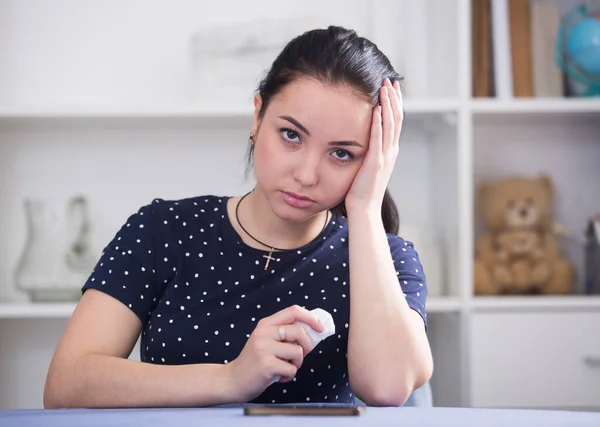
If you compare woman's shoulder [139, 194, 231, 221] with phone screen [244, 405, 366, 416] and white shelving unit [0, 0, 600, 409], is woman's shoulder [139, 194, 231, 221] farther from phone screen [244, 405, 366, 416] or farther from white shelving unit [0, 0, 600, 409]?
white shelving unit [0, 0, 600, 409]

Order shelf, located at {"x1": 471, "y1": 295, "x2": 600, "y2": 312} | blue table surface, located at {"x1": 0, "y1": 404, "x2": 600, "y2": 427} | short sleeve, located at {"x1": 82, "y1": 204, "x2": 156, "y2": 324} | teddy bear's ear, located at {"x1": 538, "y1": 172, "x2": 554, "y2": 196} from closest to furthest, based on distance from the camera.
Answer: blue table surface, located at {"x1": 0, "y1": 404, "x2": 600, "y2": 427} < short sleeve, located at {"x1": 82, "y1": 204, "x2": 156, "y2": 324} < shelf, located at {"x1": 471, "y1": 295, "x2": 600, "y2": 312} < teddy bear's ear, located at {"x1": 538, "y1": 172, "x2": 554, "y2": 196}

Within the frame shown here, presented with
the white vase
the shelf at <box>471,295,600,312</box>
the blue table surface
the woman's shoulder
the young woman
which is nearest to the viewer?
the blue table surface

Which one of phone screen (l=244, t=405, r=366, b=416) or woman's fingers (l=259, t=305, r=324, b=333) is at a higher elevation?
woman's fingers (l=259, t=305, r=324, b=333)

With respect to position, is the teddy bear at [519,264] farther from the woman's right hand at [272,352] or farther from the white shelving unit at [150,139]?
the woman's right hand at [272,352]

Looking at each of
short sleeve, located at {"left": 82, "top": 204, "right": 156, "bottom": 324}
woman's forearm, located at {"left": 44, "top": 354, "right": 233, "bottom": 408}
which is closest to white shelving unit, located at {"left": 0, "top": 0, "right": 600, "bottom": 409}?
short sleeve, located at {"left": 82, "top": 204, "right": 156, "bottom": 324}

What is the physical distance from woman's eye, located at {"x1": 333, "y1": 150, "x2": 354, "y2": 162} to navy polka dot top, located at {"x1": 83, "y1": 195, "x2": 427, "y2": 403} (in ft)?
0.65

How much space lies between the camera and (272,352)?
942 millimetres

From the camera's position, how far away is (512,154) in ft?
7.80

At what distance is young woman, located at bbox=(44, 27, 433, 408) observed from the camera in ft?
3.57

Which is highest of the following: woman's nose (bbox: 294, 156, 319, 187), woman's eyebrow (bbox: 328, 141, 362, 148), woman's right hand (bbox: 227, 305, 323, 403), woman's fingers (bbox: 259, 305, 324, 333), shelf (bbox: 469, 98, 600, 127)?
shelf (bbox: 469, 98, 600, 127)

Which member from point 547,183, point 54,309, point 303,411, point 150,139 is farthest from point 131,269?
point 547,183

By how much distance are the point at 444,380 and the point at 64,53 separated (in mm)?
1473

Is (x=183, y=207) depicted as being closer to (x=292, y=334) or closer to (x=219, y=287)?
(x=219, y=287)

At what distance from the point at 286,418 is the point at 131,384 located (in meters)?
0.35
